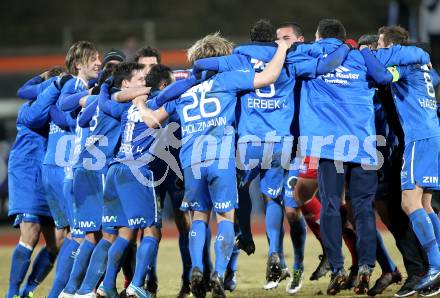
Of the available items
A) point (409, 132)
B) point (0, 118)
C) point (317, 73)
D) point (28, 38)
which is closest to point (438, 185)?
point (409, 132)

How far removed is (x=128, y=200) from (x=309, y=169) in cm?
195

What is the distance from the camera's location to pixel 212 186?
8703mm

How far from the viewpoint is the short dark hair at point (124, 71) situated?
9258 millimetres

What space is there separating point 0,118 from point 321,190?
14695 mm

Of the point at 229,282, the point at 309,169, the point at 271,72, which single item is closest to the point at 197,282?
the point at 229,282

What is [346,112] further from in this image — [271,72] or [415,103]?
[271,72]

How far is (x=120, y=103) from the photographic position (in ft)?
29.8

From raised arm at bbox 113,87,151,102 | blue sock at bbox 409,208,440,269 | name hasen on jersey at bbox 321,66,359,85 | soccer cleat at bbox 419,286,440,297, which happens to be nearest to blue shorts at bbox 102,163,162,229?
raised arm at bbox 113,87,151,102

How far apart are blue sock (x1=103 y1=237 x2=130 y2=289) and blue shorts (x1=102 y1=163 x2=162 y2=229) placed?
0.17 m

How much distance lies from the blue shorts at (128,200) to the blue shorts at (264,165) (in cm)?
93

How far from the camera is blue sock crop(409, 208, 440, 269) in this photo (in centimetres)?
873

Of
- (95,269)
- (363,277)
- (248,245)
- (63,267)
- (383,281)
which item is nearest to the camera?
(363,277)

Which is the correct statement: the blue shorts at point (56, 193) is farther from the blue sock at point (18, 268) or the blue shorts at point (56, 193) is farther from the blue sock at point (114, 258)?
the blue sock at point (114, 258)

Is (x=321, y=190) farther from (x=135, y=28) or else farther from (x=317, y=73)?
(x=135, y=28)
